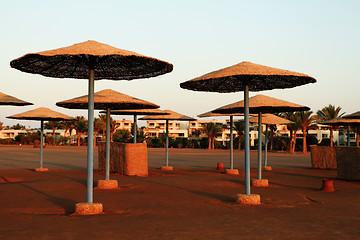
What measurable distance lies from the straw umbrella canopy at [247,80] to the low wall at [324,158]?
10092 mm

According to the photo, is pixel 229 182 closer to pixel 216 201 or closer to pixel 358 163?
pixel 216 201

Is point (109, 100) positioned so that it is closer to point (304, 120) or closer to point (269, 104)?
point (269, 104)

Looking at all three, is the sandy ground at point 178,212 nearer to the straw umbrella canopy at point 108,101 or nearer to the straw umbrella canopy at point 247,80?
the straw umbrella canopy at point 247,80

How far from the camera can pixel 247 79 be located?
30.6 ft

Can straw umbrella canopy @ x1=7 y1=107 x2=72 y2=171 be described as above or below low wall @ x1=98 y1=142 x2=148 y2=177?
above

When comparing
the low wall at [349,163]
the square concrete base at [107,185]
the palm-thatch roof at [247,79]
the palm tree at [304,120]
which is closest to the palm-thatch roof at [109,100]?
the palm-thatch roof at [247,79]

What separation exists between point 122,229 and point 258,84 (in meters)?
6.14

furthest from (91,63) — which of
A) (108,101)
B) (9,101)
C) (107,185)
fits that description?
(9,101)

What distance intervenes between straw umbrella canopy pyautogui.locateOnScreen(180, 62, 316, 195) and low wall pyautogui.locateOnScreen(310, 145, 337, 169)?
10.1 metres

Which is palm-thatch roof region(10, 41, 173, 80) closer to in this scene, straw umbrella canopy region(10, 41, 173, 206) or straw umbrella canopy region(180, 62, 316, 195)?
straw umbrella canopy region(10, 41, 173, 206)

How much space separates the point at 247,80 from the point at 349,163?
24.9ft

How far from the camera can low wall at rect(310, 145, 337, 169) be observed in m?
19.5

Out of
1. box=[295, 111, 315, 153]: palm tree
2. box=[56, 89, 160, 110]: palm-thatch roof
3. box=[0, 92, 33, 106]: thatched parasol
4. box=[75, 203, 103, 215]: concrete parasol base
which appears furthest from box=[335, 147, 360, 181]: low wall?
box=[295, 111, 315, 153]: palm tree

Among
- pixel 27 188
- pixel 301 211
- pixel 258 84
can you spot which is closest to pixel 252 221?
pixel 301 211
